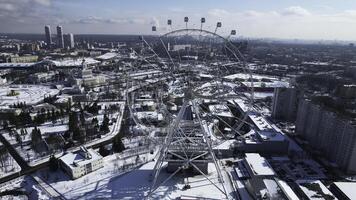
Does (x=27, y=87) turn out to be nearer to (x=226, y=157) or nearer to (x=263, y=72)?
(x=226, y=157)

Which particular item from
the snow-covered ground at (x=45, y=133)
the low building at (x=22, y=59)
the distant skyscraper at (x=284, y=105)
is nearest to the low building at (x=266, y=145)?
the distant skyscraper at (x=284, y=105)

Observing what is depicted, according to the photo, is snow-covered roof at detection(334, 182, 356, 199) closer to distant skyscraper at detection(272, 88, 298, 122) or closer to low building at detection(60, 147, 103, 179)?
distant skyscraper at detection(272, 88, 298, 122)

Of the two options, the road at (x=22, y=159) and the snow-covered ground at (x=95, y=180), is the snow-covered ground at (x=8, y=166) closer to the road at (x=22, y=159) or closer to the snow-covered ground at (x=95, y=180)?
the road at (x=22, y=159)

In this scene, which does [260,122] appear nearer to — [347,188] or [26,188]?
[347,188]

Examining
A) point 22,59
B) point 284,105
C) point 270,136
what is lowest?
point 270,136

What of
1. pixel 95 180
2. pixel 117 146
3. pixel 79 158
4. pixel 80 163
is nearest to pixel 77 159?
pixel 79 158
